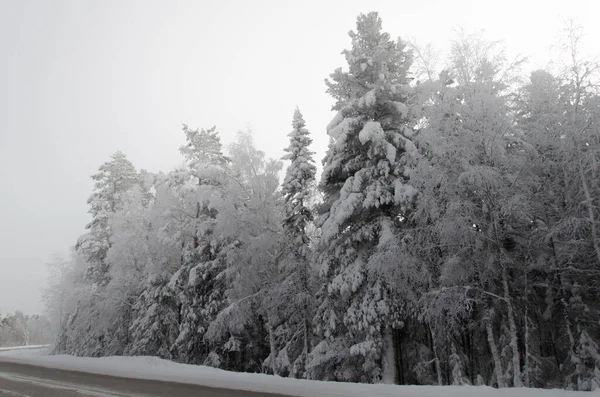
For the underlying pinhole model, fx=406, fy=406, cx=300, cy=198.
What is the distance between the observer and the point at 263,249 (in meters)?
20.5

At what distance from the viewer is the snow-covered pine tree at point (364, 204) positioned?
14.3 meters

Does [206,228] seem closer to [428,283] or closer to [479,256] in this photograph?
[428,283]

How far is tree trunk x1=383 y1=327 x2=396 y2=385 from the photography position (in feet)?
46.6

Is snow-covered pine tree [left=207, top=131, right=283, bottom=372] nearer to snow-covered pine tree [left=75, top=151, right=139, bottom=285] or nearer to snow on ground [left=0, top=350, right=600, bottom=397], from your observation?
snow on ground [left=0, top=350, right=600, bottom=397]

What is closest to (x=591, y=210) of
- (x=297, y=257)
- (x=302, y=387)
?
(x=302, y=387)

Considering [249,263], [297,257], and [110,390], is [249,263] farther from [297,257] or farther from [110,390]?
[110,390]

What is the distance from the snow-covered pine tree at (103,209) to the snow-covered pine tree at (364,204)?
2021 cm

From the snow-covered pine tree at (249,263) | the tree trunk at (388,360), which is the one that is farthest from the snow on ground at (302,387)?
the snow-covered pine tree at (249,263)

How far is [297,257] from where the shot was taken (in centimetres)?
2025

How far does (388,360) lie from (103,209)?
2621cm

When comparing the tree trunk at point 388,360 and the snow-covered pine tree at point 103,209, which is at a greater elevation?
the snow-covered pine tree at point 103,209

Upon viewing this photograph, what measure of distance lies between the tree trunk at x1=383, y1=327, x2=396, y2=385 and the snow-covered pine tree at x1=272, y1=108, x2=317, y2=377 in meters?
5.56

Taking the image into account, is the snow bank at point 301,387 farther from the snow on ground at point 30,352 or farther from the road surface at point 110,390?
the snow on ground at point 30,352

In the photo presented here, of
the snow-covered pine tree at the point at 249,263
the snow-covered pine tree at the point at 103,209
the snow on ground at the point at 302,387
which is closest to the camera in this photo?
the snow on ground at the point at 302,387
